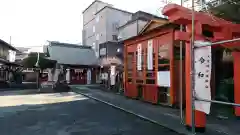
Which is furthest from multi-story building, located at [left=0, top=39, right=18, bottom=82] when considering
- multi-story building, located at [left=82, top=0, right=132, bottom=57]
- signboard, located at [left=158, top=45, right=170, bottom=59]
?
signboard, located at [left=158, top=45, right=170, bottom=59]

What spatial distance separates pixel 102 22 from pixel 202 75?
3965 centimetres

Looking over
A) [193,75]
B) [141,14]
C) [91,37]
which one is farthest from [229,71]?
[91,37]

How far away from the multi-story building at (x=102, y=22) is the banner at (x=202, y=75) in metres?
37.4

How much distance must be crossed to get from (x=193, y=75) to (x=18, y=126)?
6.24 meters

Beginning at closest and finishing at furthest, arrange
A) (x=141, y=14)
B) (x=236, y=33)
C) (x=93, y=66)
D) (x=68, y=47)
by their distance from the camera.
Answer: (x=236, y=33)
(x=141, y=14)
(x=93, y=66)
(x=68, y=47)

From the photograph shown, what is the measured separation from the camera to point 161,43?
43.2 ft

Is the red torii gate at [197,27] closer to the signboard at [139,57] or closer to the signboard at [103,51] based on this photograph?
the signboard at [139,57]

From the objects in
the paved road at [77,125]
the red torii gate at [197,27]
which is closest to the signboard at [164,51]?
the paved road at [77,125]

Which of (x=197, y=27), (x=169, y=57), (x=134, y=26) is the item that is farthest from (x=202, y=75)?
(x=134, y=26)

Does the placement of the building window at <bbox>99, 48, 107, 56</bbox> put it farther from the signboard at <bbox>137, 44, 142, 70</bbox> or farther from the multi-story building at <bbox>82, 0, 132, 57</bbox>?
the signboard at <bbox>137, 44, 142, 70</bbox>

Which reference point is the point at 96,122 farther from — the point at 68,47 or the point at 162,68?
the point at 68,47

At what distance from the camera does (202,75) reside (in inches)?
Result: 251

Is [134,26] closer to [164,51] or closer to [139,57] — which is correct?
[139,57]

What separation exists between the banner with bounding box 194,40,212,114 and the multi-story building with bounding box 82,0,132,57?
37378 millimetres
